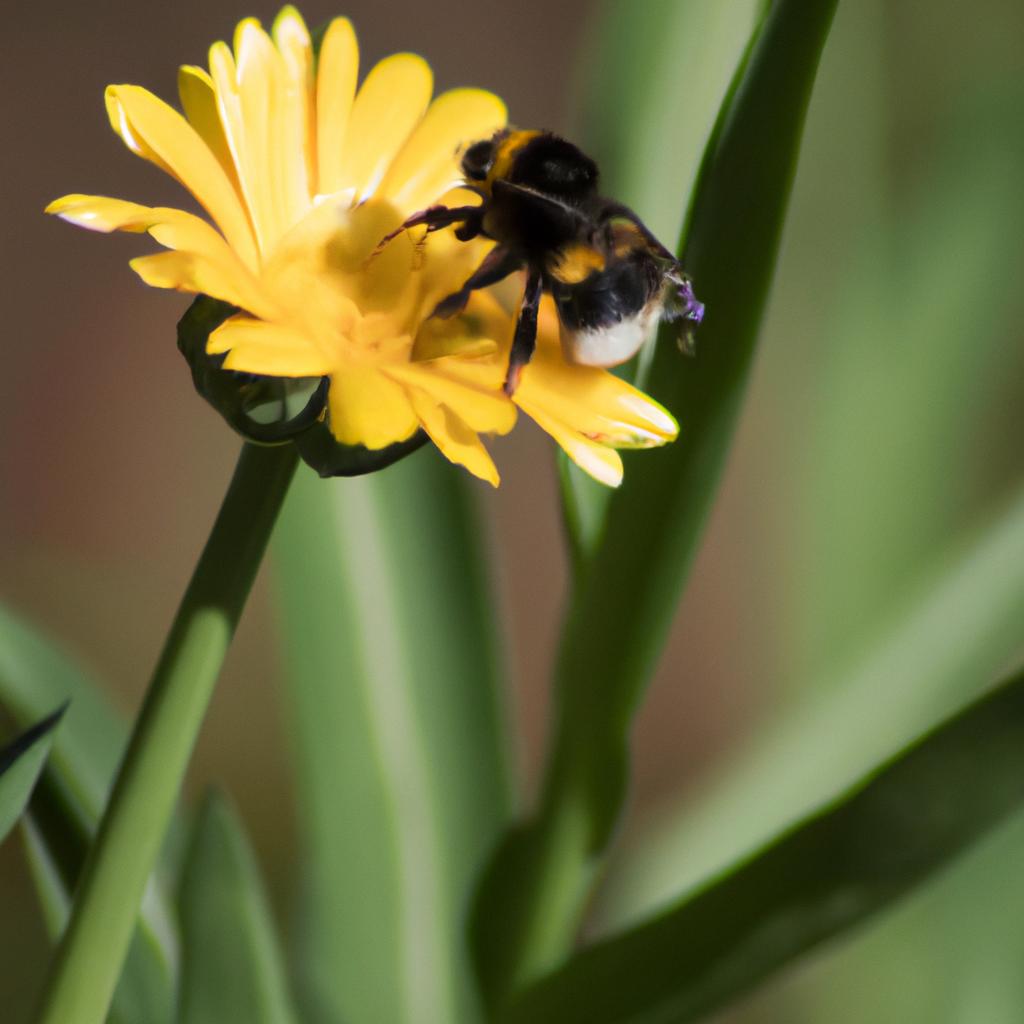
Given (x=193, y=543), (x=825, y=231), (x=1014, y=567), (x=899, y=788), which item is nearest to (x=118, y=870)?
(x=899, y=788)

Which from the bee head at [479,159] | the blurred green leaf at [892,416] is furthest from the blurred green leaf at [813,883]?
the blurred green leaf at [892,416]

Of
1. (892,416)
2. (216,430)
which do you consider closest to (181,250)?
(892,416)

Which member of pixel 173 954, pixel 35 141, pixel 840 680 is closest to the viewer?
pixel 173 954

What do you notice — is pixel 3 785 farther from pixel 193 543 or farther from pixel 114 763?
pixel 193 543

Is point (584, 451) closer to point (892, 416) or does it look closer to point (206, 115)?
A: point (206, 115)

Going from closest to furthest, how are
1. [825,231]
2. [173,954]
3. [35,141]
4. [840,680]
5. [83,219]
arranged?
[83,219] → [173,954] → [840,680] → [825,231] → [35,141]

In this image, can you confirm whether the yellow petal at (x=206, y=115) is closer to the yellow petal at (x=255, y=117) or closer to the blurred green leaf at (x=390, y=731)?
the yellow petal at (x=255, y=117)
